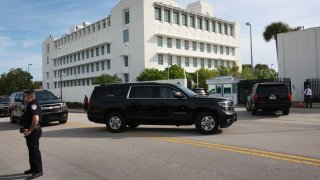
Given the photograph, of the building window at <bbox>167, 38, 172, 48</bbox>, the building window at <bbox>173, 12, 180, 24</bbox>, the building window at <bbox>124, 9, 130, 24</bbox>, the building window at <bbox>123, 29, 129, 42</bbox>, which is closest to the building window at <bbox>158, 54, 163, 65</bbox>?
the building window at <bbox>167, 38, 172, 48</bbox>

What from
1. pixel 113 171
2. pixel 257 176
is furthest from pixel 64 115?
pixel 257 176

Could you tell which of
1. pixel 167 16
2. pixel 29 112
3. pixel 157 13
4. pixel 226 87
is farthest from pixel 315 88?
pixel 167 16

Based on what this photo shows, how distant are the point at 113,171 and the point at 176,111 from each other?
5991mm

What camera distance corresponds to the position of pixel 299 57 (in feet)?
121

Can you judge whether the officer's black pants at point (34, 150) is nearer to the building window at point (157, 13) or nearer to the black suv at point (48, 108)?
the black suv at point (48, 108)

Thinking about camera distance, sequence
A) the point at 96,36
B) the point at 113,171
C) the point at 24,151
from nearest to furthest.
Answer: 1. the point at 113,171
2. the point at 24,151
3. the point at 96,36

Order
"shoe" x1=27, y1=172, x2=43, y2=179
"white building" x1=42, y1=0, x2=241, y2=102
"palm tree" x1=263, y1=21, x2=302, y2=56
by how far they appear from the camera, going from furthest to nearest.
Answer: "white building" x1=42, y1=0, x2=241, y2=102, "palm tree" x1=263, y1=21, x2=302, y2=56, "shoe" x1=27, y1=172, x2=43, y2=179

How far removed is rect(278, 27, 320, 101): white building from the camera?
3584 cm

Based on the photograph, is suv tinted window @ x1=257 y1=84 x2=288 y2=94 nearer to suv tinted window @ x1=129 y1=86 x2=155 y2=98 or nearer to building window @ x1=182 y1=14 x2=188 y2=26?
suv tinted window @ x1=129 y1=86 x2=155 y2=98

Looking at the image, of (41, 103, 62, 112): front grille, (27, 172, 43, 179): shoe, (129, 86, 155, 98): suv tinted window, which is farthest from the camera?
Answer: (41, 103, 62, 112): front grille

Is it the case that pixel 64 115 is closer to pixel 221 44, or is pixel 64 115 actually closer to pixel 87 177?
pixel 87 177

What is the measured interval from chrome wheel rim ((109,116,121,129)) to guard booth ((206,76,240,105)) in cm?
2502

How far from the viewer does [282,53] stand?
126 feet

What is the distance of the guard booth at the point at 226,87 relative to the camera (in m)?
38.4
